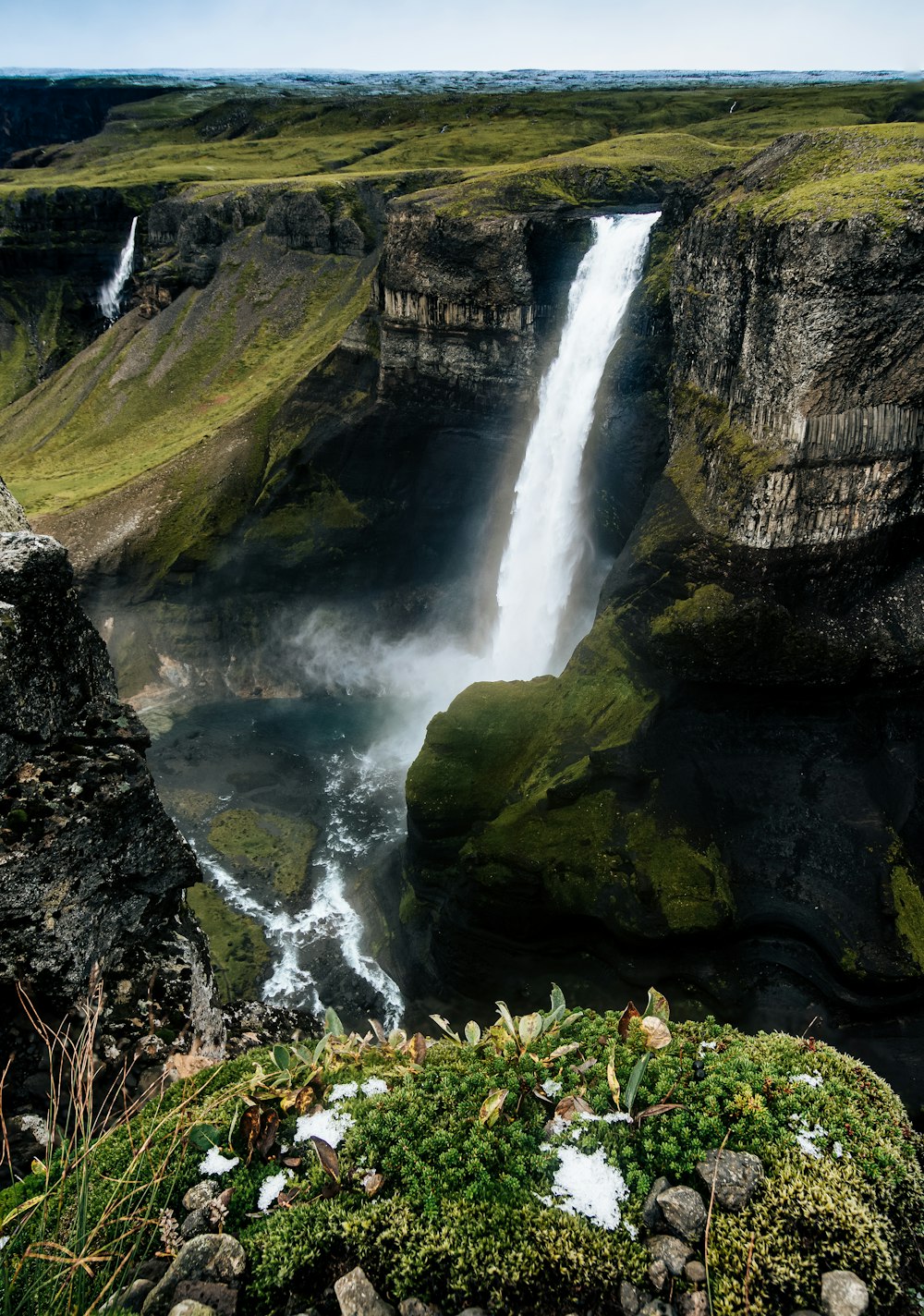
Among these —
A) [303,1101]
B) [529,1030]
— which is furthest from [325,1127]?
[529,1030]

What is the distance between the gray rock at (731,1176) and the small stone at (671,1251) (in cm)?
42

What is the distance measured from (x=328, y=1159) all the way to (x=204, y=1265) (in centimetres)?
106

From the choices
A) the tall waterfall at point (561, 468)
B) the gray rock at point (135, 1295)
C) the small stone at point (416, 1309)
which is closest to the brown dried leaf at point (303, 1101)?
the gray rock at point (135, 1295)

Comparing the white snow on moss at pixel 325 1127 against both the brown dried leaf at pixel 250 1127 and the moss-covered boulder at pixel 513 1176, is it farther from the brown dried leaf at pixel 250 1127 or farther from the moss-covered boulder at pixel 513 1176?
the brown dried leaf at pixel 250 1127

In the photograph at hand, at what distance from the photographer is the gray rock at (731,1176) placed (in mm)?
5734

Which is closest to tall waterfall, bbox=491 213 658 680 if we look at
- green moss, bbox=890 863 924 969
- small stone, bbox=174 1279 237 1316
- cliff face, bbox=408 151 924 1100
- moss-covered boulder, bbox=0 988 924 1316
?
cliff face, bbox=408 151 924 1100

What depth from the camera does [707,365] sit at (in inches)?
851

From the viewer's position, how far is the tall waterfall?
29.9 metres

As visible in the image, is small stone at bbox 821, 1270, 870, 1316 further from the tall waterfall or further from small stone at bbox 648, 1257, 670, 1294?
the tall waterfall

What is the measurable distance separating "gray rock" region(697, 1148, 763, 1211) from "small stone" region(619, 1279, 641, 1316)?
0.86 meters

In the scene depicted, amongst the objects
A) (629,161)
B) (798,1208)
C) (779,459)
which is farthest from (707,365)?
(629,161)

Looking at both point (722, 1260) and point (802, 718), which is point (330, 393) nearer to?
point (802, 718)

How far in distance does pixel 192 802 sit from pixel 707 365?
25.2m

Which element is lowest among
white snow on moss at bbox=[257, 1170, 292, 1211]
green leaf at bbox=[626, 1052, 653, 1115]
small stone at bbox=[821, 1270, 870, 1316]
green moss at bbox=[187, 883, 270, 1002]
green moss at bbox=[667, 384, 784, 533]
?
green moss at bbox=[187, 883, 270, 1002]
